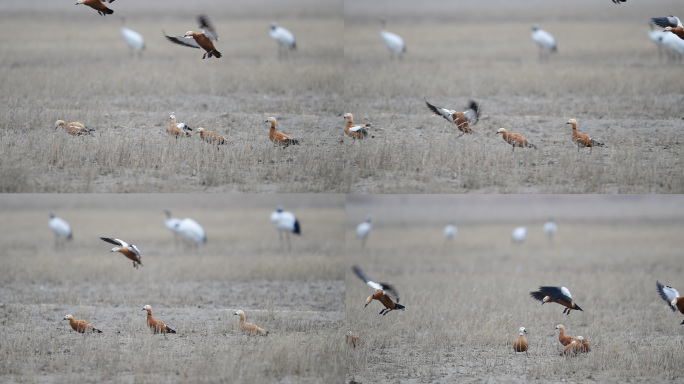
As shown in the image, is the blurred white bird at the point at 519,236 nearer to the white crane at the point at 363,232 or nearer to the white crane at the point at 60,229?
the white crane at the point at 363,232

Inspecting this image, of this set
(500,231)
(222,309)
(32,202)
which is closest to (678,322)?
(222,309)

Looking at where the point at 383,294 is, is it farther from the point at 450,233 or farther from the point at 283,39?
the point at 283,39

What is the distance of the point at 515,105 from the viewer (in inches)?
544

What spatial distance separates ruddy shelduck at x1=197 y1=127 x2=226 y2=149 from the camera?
38.3 feet

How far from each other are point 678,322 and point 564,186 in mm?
2328

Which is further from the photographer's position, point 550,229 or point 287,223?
point 550,229

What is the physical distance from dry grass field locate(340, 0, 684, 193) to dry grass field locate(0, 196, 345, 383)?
2.25m

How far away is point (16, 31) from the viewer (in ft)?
60.1

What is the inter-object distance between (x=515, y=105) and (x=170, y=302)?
654cm

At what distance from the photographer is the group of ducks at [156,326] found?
10047 mm

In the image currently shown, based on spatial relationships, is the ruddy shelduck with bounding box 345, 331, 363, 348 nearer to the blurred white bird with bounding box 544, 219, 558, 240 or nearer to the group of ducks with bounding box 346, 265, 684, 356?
the group of ducks with bounding box 346, 265, 684, 356

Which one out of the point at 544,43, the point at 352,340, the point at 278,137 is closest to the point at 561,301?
the point at 352,340

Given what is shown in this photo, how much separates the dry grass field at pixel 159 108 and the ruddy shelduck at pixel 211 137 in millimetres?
101

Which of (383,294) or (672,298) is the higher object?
(672,298)
